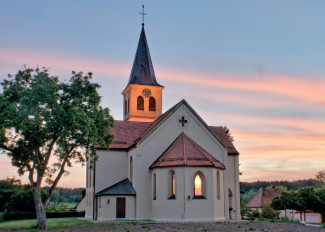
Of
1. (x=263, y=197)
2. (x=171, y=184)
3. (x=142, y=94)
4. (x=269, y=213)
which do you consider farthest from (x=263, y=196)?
(x=171, y=184)

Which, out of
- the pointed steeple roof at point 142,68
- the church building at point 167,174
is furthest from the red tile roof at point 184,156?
the pointed steeple roof at point 142,68

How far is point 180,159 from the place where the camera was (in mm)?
33375

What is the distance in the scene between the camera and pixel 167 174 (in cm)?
3375

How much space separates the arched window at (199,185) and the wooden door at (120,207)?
7.33 metres

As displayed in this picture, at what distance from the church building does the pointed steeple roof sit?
9013mm

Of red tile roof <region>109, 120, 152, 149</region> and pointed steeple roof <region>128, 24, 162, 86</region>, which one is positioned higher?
pointed steeple roof <region>128, 24, 162, 86</region>

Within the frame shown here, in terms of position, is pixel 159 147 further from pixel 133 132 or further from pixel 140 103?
pixel 140 103

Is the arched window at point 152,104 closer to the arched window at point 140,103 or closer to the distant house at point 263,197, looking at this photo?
the arched window at point 140,103

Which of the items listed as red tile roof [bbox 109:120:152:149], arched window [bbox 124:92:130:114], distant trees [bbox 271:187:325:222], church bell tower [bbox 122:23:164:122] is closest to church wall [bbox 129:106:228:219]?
red tile roof [bbox 109:120:152:149]

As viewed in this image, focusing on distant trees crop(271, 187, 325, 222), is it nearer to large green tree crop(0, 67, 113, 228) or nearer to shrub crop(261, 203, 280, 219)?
shrub crop(261, 203, 280, 219)

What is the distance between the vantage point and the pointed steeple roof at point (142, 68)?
4988 centimetres

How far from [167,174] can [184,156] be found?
7.59ft

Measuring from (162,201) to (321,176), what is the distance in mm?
71765

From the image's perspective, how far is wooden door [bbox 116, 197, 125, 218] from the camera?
35.0m
